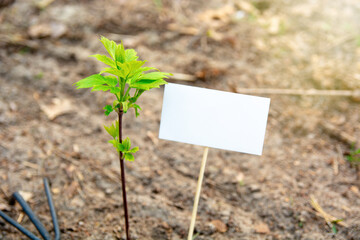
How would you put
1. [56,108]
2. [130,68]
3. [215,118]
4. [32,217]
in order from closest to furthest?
1. [130,68]
2. [215,118]
3. [32,217]
4. [56,108]

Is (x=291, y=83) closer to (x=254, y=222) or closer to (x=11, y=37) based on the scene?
(x=254, y=222)

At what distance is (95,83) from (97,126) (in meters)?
1.24

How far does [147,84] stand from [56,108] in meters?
1.46

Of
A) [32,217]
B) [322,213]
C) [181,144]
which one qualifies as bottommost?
[32,217]

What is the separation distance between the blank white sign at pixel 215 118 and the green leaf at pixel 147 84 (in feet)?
0.51

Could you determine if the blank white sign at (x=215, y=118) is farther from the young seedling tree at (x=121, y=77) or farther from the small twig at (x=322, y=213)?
the small twig at (x=322, y=213)

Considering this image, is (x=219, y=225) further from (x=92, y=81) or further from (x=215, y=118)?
(x=92, y=81)

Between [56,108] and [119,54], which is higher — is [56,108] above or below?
below

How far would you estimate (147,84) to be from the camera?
1091mm

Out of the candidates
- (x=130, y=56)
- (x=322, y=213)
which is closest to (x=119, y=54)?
(x=130, y=56)

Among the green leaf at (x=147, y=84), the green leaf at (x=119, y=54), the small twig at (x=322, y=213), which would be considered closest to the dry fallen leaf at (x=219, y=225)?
the small twig at (x=322, y=213)

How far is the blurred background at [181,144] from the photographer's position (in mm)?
1759

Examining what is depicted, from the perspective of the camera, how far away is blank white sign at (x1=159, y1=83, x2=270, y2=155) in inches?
50.3

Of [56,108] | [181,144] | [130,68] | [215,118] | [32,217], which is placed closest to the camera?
[130,68]
